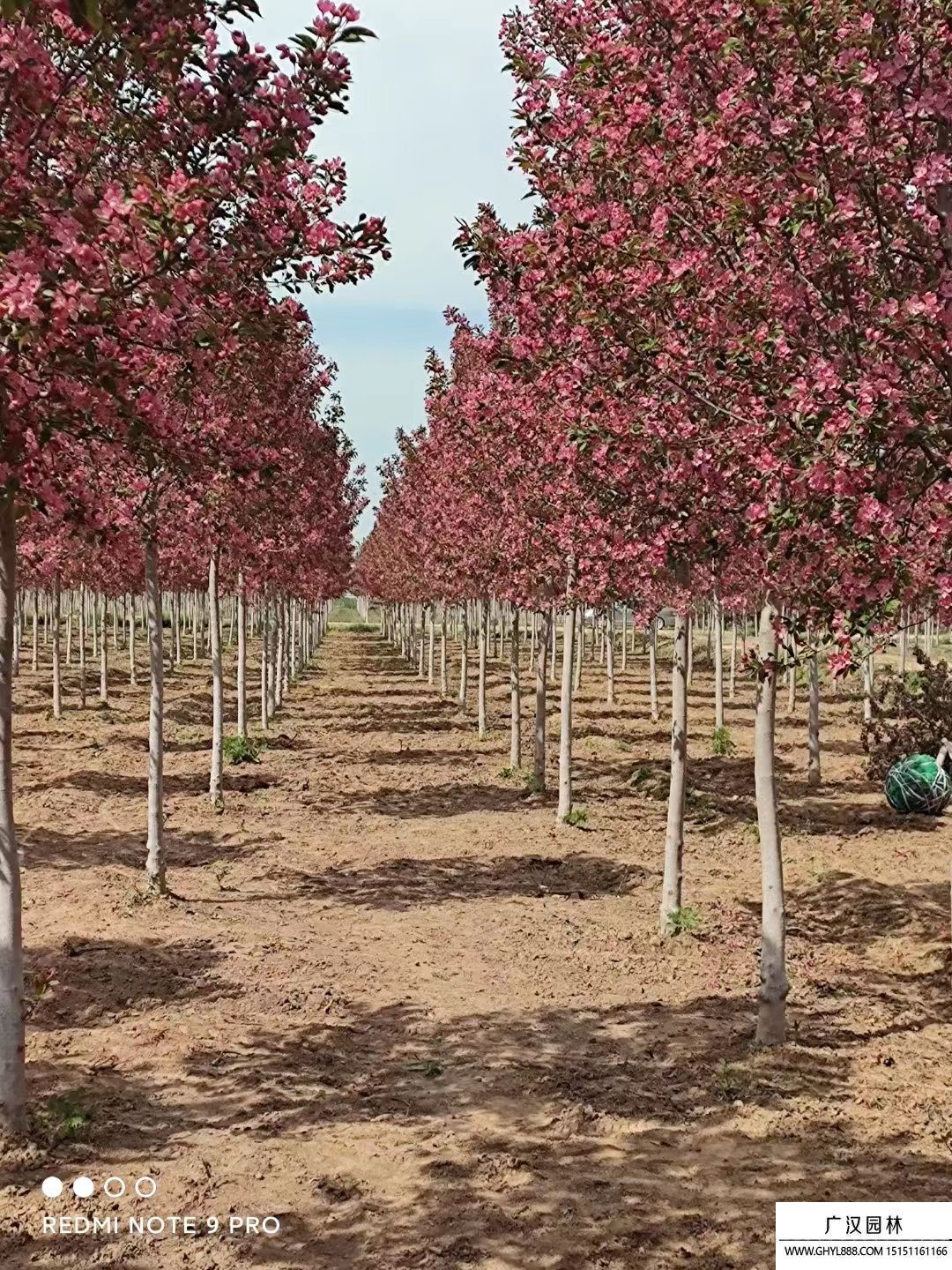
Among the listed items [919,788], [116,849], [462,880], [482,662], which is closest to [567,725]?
[462,880]

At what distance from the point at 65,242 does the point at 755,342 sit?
397 cm

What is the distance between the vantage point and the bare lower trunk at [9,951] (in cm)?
687

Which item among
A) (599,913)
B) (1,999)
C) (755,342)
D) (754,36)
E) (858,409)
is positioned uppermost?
(754,36)

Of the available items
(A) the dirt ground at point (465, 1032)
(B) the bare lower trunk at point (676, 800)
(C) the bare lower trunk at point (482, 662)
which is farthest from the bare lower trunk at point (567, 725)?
(C) the bare lower trunk at point (482, 662)

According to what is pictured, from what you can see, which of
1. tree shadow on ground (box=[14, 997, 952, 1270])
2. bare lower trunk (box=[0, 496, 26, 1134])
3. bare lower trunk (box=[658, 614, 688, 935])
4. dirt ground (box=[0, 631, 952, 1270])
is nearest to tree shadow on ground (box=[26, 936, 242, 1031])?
dirt ground (box=[0, 631, 952, 1270])

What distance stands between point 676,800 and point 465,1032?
3844 mm

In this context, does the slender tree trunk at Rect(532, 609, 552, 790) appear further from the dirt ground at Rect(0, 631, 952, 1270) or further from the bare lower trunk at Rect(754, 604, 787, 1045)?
the bare lower trunk at Rect(754, 604, 787, 1045)

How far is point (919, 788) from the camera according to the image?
17312 mm

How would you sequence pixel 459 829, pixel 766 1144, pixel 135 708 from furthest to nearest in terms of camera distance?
1. pixel 135 708
2. pixel 459 829
3. pixel 766 1144

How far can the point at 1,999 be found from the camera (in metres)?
6.90

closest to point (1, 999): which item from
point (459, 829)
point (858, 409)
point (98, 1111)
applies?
point (98, 1111)

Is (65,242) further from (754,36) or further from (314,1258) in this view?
(314,1258)

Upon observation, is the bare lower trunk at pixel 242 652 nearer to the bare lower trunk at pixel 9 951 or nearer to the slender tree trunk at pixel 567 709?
the slender tree trunk at pixel 567 709

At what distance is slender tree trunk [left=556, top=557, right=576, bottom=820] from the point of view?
52.3ft
